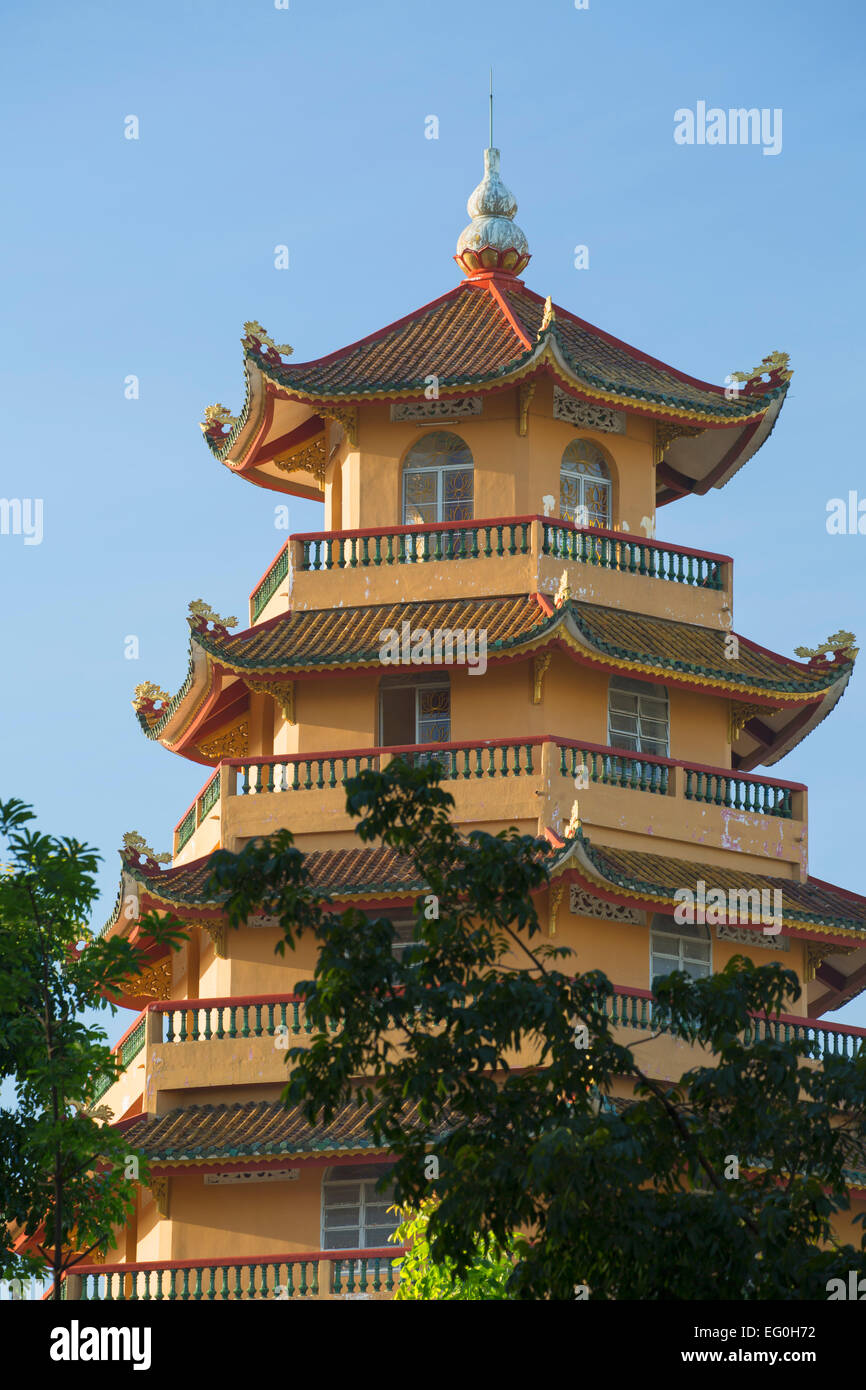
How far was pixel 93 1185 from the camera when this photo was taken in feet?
70.5

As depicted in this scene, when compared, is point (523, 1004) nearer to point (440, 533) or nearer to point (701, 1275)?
point (701, 1275)

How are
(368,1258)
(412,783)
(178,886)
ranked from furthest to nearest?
(178,886) < (368,1258) < (412,783)

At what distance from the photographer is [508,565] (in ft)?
108

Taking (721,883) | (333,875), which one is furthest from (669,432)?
(333,875)

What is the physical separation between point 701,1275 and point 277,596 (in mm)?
19807

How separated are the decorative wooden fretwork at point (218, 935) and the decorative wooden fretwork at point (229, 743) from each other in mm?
4259

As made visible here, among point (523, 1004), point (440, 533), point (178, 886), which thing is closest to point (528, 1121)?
point (523, 1004)

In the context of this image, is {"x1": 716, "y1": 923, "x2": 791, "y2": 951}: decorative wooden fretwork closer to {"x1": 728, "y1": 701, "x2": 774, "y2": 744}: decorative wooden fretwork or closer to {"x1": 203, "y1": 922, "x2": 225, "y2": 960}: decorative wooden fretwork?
{"x1": 728, "y1": 701, "x2": 774, "y2": 744}: decorative wooden fretwork

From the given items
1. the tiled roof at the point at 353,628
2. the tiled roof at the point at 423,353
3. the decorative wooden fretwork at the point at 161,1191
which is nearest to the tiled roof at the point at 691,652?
the tiled roof at the point at 353,628

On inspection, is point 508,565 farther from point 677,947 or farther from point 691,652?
point 677,947

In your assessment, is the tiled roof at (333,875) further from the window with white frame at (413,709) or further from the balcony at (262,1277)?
the balcony at (262,1277)

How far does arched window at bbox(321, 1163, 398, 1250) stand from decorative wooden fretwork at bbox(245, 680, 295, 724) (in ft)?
22.2
